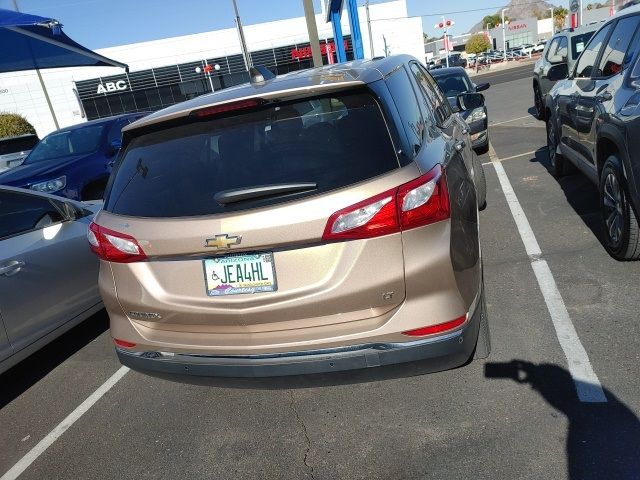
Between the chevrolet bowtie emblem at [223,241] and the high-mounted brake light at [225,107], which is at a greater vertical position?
the high-mounted brake light at [225,107]

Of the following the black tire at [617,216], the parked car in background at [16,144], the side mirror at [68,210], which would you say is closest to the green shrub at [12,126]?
the parked car in background at [16,144]

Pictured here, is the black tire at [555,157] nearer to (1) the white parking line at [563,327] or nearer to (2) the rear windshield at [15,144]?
(1) the white parking line at [563,327]

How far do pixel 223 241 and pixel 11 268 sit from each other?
7.21 feet

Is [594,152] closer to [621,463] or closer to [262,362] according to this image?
[621,463]

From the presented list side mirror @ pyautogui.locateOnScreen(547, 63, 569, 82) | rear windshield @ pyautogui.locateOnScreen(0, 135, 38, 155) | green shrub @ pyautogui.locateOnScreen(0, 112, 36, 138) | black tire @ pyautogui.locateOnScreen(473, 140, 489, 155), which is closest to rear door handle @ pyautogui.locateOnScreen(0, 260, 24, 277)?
side mirror @ pyautogui.locateOnScreen(547, 63, 569, 82)

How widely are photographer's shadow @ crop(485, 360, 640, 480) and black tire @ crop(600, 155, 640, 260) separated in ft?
4.69

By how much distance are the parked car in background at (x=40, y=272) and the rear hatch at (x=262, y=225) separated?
1495 mm

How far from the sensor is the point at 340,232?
7.27 feet

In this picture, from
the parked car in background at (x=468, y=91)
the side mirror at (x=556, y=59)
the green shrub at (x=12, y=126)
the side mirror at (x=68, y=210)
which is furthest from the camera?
the green shrub at (x=12, y=126)

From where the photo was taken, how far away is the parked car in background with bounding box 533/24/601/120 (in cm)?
1098

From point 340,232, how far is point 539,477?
1.36 meters

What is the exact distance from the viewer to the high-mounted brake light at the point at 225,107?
8.21ft

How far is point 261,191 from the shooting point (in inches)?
90.9

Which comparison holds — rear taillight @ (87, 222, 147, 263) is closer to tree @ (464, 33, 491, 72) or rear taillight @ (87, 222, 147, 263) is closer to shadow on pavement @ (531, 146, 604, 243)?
shadow on pavement @ (531, 146, 604, 243)
